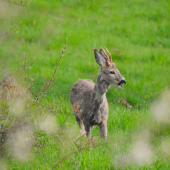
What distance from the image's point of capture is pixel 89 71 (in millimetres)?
10570

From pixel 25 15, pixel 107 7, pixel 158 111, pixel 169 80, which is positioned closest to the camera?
pixel 158 111

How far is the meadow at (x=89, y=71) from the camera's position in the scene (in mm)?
4609

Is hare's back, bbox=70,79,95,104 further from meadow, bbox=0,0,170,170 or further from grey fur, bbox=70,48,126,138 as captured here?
meadow, bbox=0,0,170,170

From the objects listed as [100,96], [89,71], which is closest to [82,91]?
[100,96]

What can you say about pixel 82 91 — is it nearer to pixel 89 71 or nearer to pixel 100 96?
pixel 100 96

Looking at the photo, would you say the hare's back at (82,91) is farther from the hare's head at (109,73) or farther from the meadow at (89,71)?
Result: the hare's head at (109,73)

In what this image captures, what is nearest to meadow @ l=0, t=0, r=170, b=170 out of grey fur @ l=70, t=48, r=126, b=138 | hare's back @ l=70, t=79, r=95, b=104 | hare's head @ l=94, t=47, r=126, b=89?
grey fur @ l=70, t=48, r=126, b=138

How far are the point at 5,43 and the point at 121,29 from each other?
5.26 m

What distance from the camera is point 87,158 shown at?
4637mm

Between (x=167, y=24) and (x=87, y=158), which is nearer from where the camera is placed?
(x=87, y=158)

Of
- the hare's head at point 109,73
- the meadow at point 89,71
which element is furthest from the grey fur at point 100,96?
the meadow at point 89,71

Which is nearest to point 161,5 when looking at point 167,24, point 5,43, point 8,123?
point 167,24

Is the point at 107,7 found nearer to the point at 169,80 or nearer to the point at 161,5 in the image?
the point at 161,5

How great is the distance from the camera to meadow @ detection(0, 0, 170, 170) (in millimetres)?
4609
